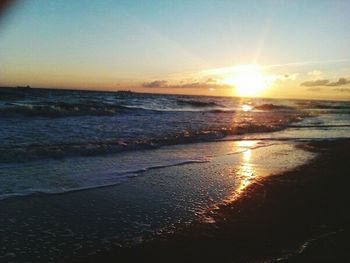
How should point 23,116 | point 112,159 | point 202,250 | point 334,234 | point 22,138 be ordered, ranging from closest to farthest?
point 202,250 → point 334,234 → point 112,159 → point 22,138 → point 23,116

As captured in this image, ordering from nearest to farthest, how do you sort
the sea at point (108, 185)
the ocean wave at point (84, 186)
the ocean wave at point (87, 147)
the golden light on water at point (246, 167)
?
1. the sea at point (108, 185)
2. the ocean wave at point (84, 186)
3. the golden light on water at point (246, 167)
4. the ocean wave at point (87, 147)

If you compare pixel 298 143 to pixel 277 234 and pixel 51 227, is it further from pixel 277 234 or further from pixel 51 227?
pixel 51 227

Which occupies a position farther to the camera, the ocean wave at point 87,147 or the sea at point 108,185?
the ocean wave at point 87,147

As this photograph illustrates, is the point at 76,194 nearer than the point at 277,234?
No

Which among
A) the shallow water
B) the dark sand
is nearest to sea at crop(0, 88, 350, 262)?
the shallow water

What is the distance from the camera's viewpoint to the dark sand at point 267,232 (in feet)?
14.1

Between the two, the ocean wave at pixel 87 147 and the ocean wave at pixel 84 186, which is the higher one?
the ocean wave at pixel 87 147

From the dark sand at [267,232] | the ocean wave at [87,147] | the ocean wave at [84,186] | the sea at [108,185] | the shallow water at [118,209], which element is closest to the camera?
the dark sand at [267,232]

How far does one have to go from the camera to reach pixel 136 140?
46.4 feet

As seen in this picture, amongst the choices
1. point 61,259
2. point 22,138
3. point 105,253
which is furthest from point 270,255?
point 22,138

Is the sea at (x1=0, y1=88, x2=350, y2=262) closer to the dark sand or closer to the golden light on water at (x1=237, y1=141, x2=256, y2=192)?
the golden light on water at (x1=237, y1=141, x2=256, y2=192)

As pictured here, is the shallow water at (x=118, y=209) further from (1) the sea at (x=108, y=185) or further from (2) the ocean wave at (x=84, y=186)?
(2) the ocean wave at (x=84, y=186)

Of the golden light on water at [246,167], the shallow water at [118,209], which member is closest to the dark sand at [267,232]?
the golden light on water at [246,167]

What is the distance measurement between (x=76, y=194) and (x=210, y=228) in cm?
286
